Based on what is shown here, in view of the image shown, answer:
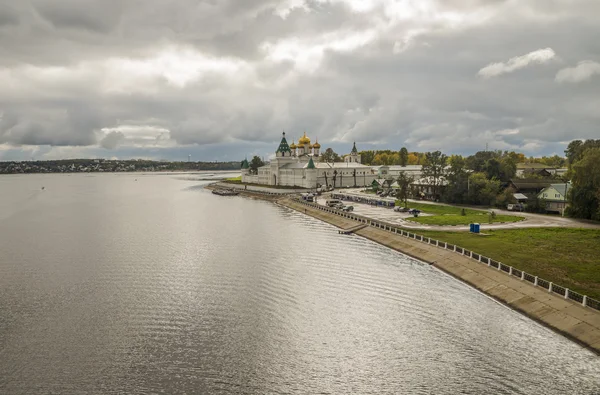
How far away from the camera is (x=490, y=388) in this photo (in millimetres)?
23094

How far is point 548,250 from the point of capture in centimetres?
4597

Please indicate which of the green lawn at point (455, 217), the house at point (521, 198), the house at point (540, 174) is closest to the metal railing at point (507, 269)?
the green lawn at point (455, 217)

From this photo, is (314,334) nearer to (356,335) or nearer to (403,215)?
(356,335)

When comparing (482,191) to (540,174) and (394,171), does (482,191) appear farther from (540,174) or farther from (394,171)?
(394,171)

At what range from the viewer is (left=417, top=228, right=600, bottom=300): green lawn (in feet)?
121

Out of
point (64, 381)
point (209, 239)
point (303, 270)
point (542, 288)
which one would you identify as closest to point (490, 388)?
point (542, 288)

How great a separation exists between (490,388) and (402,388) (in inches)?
176

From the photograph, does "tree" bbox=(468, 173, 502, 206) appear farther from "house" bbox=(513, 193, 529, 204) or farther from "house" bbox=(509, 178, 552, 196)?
"house" bbox=(509, 178, 552, 196)

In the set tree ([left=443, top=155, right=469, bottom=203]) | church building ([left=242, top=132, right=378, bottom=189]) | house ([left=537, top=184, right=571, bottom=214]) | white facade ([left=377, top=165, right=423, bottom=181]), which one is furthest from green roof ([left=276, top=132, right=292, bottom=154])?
house ([left=537, top=184, right=571, bottom=214])

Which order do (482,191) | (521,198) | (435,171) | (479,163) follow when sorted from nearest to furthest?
(482,191)
(521,198)
(435,171)
(479,163)

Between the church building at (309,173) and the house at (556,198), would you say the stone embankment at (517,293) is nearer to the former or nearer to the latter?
the house at (556,198)

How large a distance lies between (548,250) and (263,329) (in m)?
32.0

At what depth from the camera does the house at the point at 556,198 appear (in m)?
75.4

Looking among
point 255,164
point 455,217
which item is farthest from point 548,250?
point 255,164
